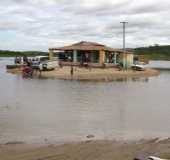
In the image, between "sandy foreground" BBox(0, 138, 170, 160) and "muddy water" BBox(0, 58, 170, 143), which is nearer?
"sandy foreground" BBox(0, 138, 170, 160)

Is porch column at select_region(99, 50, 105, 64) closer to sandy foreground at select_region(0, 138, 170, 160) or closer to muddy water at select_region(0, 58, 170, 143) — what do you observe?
muddy water at select_region(0, 58, 170, 143)

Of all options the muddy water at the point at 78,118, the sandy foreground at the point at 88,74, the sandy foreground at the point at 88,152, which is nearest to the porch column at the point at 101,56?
the sandy foreground at the point at 88,74

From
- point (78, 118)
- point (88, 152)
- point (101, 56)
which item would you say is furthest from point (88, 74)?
point (88, 152)

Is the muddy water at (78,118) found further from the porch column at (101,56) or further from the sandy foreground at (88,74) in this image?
the porch column at (101,56)

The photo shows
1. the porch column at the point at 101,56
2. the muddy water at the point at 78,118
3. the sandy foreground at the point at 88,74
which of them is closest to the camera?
the muddy water at the point at 78,118

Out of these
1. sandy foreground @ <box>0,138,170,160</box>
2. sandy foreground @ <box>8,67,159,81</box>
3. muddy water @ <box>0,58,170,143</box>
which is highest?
sandy foreground @ <box>0,138,170,160</box>

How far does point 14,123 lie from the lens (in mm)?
18141

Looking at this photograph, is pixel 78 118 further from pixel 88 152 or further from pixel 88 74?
pixel 88 74

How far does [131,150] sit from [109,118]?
30.7ft

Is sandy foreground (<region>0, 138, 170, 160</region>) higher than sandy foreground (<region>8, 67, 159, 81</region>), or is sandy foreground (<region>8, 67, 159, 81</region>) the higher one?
sandy foreground (<region>0, 138, 170, 160</region>)

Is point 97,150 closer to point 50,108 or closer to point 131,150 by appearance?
point 131,150

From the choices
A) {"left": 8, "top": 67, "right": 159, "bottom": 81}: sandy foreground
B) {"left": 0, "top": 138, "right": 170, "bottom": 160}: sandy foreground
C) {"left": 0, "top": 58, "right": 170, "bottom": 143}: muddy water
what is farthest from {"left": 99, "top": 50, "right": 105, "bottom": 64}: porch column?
{"left": 0, "top": 138, "right": 170, "bottom": 160}: sandy foreground

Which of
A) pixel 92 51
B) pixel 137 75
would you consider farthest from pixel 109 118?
pixel 92 51

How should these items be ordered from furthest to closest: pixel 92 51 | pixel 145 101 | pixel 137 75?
pixel 92 51, pixel 137 75, pixel 145 101
